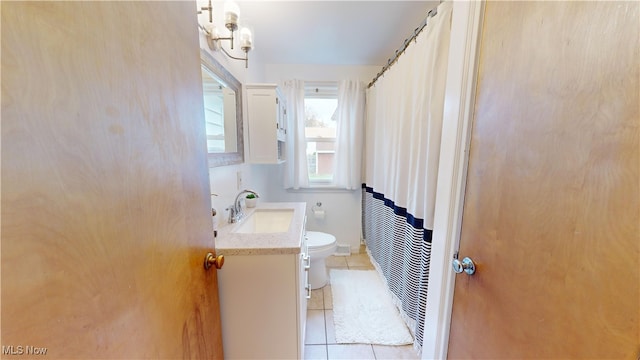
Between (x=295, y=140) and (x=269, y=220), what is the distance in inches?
43.8

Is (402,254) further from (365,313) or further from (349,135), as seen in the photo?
(349,135)

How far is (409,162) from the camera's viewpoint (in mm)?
→ 1538

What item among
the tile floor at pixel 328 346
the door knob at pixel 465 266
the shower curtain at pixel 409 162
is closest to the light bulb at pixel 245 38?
the shower curtain at pixel 409 162

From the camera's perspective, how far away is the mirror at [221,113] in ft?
3.99

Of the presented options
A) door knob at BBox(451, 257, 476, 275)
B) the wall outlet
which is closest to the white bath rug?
door knob at BBox(451, 257, 476, 275)

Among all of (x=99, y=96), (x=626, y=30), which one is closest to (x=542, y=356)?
(x=626, y=30)

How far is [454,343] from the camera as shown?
0.92 m

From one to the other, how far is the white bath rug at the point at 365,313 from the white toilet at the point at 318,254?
16 cm

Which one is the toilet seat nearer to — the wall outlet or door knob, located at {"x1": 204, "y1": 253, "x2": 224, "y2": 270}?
the wall outlet

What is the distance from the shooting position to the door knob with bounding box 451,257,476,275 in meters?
0.79

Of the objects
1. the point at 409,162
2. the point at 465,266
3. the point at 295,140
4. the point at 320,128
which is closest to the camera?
the point at 465,266

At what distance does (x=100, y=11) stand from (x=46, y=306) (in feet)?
1.64

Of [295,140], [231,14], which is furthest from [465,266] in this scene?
[295,140]

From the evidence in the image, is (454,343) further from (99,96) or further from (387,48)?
(387,48)
